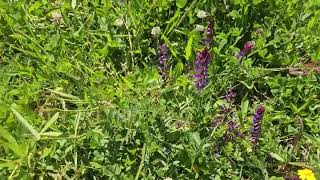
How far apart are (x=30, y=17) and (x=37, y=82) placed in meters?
0.40

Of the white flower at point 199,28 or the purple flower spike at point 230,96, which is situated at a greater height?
the white flower at point 199,28

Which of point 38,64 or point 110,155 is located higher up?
point 38,64

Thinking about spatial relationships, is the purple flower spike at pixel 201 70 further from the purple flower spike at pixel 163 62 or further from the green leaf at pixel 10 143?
the green leaf at pixel 10 143

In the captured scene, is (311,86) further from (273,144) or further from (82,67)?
(82,67)

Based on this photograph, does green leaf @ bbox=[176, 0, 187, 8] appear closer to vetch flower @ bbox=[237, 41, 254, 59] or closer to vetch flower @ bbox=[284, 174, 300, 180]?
vetch flower @ bbox=[237, 41, 254, 59]

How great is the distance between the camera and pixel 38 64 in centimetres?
276

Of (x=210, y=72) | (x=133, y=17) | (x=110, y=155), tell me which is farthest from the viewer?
(x=133, y=17)

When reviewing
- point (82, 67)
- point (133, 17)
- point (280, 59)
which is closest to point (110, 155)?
point (82, 67)

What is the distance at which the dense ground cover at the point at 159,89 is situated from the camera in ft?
7.83

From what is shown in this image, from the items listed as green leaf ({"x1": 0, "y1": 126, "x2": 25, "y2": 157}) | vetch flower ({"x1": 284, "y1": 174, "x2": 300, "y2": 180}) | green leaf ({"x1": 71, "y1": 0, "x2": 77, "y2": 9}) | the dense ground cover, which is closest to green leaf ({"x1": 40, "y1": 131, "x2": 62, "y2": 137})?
the dense ground cover

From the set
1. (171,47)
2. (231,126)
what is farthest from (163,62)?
(231,126)

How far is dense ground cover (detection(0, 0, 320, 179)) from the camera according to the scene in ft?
7.83

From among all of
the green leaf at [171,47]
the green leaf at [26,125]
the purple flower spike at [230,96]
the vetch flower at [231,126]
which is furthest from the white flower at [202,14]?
the green leaf at [26,125]

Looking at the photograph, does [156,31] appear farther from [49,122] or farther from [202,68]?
[49,122]
